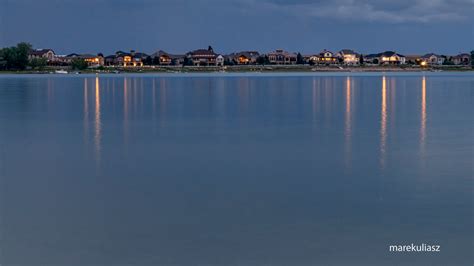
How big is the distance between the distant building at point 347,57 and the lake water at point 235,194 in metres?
122

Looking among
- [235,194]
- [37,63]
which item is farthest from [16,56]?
[235,194]

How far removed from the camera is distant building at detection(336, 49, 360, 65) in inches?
5576

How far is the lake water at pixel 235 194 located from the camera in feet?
26.1

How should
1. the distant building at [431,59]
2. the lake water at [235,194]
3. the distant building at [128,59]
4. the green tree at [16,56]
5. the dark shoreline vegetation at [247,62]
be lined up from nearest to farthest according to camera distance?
the lake water at [235,194] → the green tree at [16,56] → the dark shoreline vegetation at [247,62] → the distant building at [128,59] → the distant building at [431,59]

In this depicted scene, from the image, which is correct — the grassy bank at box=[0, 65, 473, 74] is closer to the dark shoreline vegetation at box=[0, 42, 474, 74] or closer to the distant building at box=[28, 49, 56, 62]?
the dark shoreline vegetation at box=[0, 42, 474, 74]

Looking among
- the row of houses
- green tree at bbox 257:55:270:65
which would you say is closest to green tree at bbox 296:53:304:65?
the row of houses

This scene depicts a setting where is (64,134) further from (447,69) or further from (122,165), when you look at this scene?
(447,69)

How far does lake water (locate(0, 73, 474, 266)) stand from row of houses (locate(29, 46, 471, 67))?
375 ft

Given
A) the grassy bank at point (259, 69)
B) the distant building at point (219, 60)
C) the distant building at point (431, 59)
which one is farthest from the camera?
the distant building at point (431, 59)

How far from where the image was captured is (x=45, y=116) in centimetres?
2467

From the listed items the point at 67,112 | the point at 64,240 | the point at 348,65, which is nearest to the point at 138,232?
Result: the point at 64,240

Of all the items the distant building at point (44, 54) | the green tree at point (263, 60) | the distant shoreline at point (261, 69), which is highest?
the distant building at point (44, 54)

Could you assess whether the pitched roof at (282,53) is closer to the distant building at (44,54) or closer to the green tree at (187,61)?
the green tree at (187,61)

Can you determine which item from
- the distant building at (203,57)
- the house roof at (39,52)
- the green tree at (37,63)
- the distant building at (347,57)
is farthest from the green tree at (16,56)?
the distant building at (347,57)
